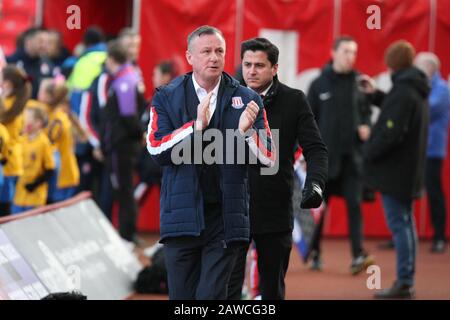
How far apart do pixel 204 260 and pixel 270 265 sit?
124 cm

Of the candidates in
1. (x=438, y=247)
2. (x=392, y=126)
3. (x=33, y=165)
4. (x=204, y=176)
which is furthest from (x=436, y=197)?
(x=204, y=176)

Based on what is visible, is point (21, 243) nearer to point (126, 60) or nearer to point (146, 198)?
point (126, 60)

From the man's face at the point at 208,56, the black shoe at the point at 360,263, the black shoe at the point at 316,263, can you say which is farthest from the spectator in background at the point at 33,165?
the man's face at the point at 208,56

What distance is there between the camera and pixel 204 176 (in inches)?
257

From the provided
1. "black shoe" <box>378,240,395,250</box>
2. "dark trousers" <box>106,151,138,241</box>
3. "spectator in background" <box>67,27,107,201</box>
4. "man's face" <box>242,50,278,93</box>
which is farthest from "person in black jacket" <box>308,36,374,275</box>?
"man's face" <box>242,50,278,93</box>

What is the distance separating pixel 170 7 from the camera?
50.8ft

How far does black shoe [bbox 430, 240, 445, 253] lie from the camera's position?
14.7 m

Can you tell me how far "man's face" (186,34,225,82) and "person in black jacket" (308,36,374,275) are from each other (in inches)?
226

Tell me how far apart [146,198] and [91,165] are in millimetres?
838

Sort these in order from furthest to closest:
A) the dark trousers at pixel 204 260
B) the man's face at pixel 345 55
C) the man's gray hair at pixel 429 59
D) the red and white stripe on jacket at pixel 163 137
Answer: the man's gray hair at pixel 429 59, the man's face at pixel 345 55, the dark trousers at pixel 204 260, the red and white stripe on jacket at pixel 163 137

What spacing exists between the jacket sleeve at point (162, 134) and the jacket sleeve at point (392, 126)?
4.35 meters

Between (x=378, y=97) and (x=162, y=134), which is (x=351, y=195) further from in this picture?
(x=162, y=134)

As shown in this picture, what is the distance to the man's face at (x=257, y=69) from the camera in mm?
7609

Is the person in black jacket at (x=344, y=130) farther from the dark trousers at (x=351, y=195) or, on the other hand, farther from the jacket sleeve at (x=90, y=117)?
the jacket sleeve at (x=90, y=117)
